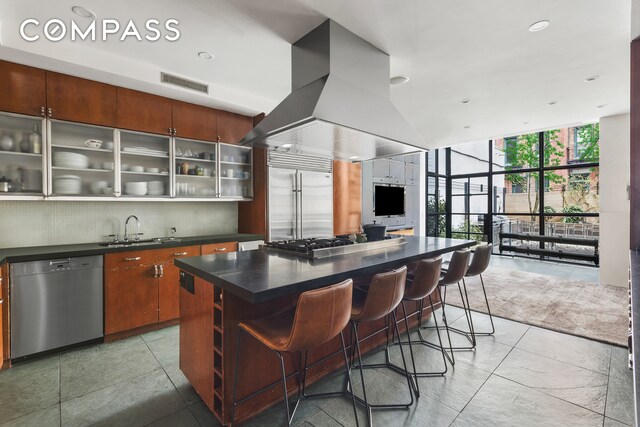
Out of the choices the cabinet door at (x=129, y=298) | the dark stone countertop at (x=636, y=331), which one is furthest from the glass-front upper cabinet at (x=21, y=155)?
the dark stone countertop at (x=636, y=331)

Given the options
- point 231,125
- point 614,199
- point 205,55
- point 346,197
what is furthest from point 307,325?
point 614,199

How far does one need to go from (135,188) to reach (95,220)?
58cm

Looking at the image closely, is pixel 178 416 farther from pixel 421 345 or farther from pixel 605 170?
pixel 605 170

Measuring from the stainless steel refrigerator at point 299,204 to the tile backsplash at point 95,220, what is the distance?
34.0 inches

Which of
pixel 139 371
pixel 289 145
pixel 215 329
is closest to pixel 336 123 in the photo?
pixel 289 145

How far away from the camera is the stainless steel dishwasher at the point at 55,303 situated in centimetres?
252

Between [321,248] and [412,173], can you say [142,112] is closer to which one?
[321,248]

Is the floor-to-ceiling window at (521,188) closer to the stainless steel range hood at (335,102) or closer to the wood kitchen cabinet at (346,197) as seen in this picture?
the wood kitchen cabinet at (346,197)

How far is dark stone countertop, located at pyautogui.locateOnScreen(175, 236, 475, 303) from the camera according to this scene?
4.97 ft

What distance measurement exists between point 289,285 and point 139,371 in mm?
1824

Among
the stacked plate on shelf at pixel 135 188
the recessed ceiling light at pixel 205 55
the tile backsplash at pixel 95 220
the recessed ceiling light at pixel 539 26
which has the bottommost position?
the tile backsplash at pixel 95 220

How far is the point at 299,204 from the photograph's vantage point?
4387mm

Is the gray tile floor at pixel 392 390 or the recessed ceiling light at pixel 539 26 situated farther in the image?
the recessed ceiling light at pixel 539 26

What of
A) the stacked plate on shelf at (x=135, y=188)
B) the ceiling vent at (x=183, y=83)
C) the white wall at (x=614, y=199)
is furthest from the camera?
the white wall at (x=614, y=199)
